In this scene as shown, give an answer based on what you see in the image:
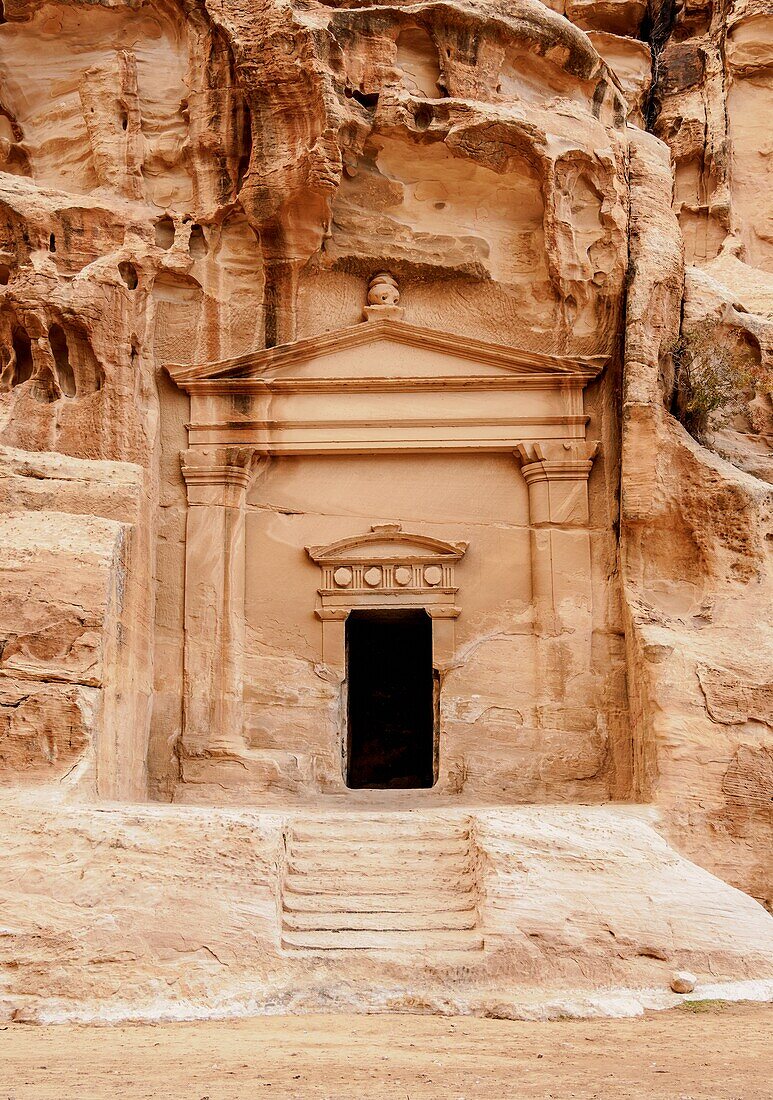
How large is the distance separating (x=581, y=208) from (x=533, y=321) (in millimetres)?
1179

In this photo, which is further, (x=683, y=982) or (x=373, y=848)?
(x=373, y=848)

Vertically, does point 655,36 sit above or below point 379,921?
above

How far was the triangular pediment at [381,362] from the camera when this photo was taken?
1180cm

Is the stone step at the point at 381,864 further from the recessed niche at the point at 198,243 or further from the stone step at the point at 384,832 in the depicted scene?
the recessed niche at the point at 198,243

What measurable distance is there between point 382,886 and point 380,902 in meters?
0.16

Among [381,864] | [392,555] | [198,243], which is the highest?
[198,243]

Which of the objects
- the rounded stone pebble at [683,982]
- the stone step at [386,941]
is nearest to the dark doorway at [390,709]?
the stone step at [386,941]

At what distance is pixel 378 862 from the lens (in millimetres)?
8055

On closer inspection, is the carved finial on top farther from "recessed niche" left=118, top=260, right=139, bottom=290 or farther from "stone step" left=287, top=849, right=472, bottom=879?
"stone step" left=287, top=849, right=472, bottom=879

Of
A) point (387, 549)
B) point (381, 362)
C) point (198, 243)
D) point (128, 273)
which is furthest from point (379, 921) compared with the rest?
point (198, 243)

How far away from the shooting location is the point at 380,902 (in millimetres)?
7734

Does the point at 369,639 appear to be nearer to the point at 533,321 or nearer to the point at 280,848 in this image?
the point at 533,321

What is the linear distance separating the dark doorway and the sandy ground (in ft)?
26.8

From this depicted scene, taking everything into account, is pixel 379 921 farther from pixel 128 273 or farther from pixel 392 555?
pixel 128 273
